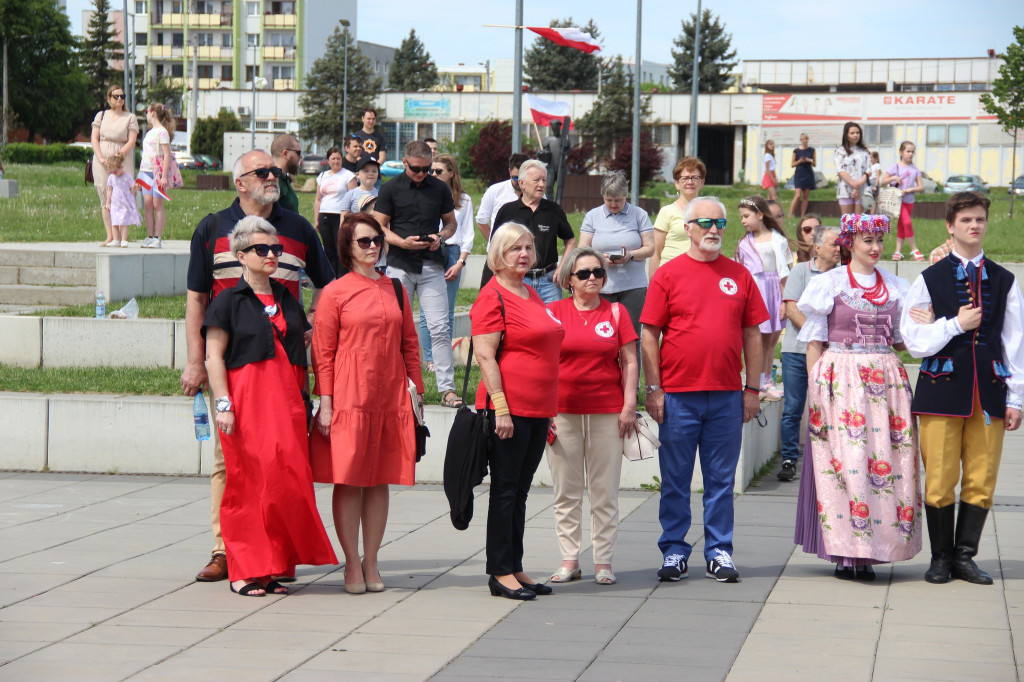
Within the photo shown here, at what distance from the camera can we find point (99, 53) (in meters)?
96.5

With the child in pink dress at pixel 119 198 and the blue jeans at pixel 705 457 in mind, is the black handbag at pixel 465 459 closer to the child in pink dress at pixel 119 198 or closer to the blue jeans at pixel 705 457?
the blue jeans at pixel 705 457

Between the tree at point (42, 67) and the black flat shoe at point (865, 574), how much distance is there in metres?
72.3

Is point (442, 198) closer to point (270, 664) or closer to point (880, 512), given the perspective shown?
point (880, 512)

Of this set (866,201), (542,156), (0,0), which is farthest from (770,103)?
(542,156)

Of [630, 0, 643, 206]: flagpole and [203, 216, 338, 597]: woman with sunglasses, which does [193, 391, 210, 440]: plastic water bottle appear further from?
[630, 0, 643, 206]: flagpole

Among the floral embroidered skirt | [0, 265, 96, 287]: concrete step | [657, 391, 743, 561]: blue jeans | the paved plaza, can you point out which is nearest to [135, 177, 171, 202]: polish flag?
[0, 265, 96, 287]: concrete step

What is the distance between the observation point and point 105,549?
24.5 ft

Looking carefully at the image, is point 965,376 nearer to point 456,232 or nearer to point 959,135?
point 456,232

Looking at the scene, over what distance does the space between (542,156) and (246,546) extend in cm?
967

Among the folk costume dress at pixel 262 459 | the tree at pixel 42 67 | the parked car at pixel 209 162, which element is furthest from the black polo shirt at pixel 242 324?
the tree at pixel 42 67

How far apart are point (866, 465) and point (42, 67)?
75850mm

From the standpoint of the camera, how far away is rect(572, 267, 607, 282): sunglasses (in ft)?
22.2

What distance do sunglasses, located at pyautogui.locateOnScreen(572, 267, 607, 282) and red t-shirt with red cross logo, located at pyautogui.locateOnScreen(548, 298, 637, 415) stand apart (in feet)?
0.58

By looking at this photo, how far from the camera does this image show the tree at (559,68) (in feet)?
297
